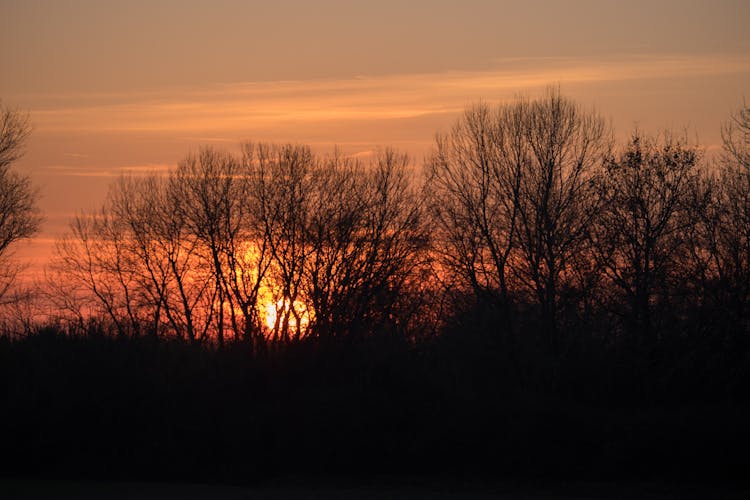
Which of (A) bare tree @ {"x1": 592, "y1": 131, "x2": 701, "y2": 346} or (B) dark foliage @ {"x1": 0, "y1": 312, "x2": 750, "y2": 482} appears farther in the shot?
(A) bare tree @ {"x1": 592, "y1": 131, "x2": 701, "y2": 346}

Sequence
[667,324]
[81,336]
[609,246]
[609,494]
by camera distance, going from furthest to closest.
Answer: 1. [609,246]
2. [667,324]
3. [81,336]
4. [609,494]

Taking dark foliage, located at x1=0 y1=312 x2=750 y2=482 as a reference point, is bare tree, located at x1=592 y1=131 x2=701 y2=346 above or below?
above

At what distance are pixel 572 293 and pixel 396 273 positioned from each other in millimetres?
8438

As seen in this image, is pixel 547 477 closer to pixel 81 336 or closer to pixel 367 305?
pixel 81 336

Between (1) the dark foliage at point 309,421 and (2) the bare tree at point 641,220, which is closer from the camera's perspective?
(1) the dark foliage at point 309,421

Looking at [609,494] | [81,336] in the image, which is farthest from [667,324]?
[81,336]

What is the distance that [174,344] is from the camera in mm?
29016

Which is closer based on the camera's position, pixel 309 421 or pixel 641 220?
pixel 309 421

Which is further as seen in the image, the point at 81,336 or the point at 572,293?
the point at 572,293

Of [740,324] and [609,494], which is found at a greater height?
[740,324]

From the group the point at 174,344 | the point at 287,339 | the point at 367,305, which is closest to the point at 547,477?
the point at 287,339

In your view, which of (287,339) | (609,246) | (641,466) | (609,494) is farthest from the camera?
(609,246)

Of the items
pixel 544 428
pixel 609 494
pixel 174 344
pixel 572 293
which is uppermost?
pixel 572 293

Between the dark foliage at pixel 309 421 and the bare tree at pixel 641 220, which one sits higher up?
the bare tree at pixel 641 220
